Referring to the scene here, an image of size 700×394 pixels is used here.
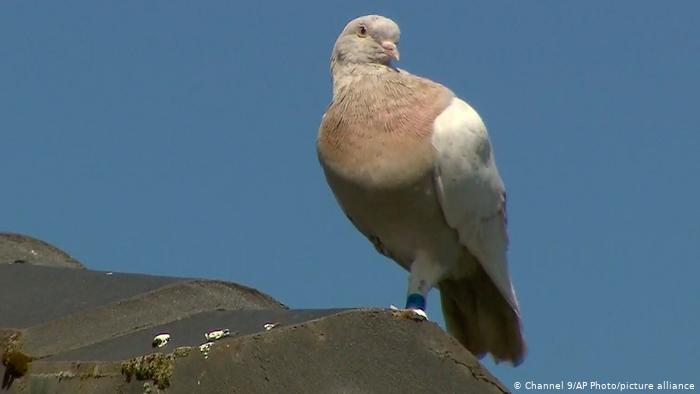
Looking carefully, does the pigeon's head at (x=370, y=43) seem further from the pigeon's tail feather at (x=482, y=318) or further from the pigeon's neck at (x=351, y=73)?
the pigeon's tail feather at (x=482, y=318)

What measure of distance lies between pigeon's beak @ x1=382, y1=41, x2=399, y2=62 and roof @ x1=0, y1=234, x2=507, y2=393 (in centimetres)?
231

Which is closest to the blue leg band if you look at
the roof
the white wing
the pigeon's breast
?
the white wing

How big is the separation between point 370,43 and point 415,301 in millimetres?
1621

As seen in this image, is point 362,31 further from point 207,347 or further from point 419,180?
point 207,347

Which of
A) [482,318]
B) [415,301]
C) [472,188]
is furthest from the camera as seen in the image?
[482,318]

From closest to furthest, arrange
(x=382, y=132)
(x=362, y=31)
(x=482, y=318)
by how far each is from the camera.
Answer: (x=382, y=132), (x=362, y=31), (x=482, y=318)

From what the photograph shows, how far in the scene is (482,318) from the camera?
8.38m

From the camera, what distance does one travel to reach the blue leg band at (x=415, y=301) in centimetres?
723

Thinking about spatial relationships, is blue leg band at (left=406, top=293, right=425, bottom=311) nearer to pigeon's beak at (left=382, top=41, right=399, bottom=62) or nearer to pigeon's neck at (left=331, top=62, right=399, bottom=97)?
pigeon's neck at (left=331, top=62, right=399, bottom=97)

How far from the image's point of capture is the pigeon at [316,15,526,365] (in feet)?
24.2

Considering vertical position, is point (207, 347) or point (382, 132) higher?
point (382, 132)

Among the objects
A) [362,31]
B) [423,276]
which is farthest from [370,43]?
[423,276]

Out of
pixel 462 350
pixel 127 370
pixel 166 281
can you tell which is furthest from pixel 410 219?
pixel 127 370

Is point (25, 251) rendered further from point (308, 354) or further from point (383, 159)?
point (308, 354)
